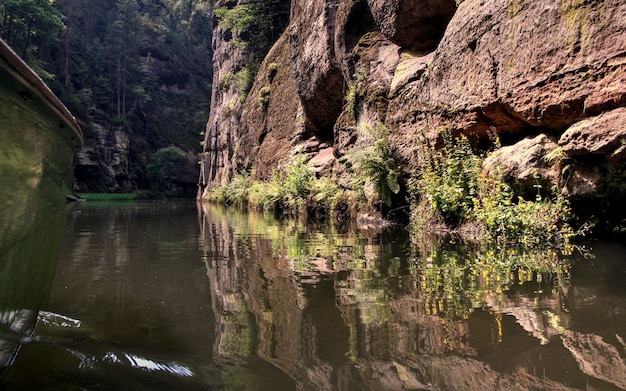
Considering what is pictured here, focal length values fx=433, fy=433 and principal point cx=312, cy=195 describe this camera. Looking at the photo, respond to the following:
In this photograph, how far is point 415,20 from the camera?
10.4 meters

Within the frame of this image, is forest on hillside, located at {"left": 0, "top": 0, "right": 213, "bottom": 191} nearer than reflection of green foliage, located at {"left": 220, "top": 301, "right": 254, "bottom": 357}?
No

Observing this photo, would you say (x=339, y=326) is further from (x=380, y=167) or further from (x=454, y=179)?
(x=380, y=167)

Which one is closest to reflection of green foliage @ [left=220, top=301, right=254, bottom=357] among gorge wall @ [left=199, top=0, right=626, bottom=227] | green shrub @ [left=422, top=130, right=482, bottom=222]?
gorge wall @ [left=199, top=0, right=626, bottom=227]

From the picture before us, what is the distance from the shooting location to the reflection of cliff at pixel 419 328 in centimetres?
181

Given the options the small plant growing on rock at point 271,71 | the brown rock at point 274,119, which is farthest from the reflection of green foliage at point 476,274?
the small plant growing on rock at point 271,71

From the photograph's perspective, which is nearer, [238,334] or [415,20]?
[238,334]

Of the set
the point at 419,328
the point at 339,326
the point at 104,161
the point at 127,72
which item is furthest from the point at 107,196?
the point at 419,328

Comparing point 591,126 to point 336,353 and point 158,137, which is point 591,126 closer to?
point 336,353

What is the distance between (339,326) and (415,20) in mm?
9643

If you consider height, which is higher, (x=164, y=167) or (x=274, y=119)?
(x=274, y=119)

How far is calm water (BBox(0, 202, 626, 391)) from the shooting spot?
182 centimetres

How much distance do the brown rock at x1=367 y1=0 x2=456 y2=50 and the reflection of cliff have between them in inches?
304

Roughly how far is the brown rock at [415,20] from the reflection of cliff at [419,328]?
7.71 metres

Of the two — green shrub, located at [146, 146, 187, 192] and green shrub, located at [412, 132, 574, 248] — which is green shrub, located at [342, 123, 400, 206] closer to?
green shrub, located at [412, 132, 574, 248]
